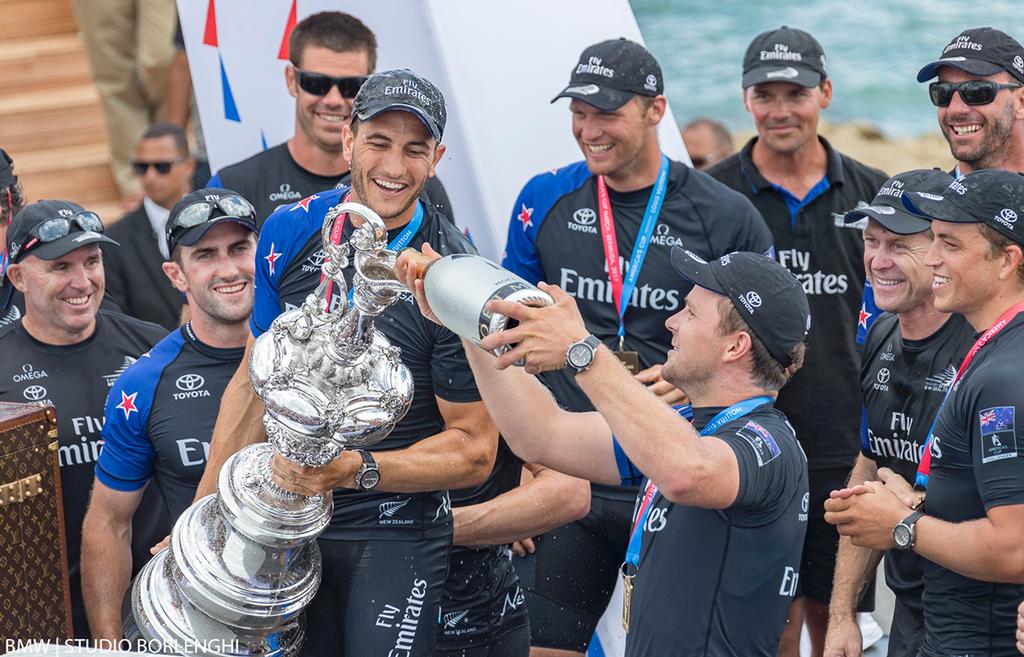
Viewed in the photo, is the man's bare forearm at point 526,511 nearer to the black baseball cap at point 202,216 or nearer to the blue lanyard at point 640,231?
the blue lanyard at point 640,231

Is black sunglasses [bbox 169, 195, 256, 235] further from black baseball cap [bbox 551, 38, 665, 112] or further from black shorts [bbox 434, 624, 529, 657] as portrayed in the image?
black shorts [bbox 434, 624, 529, 657]

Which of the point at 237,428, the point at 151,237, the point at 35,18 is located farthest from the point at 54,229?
the point at 35,18

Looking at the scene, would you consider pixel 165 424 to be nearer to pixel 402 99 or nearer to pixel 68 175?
pixel 402 99

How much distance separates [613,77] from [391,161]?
5.47 feet

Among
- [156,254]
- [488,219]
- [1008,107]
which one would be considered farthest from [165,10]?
[1008,107]

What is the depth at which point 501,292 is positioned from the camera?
2.87 m

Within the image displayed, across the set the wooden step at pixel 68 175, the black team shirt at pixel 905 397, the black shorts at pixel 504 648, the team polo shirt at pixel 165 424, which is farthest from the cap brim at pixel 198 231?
the wooden step at pixel 68 175

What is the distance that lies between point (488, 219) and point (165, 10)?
4160mm

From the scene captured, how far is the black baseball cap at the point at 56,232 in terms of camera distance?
4.89 metres

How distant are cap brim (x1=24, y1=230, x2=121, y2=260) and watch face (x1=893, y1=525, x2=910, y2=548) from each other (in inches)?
113

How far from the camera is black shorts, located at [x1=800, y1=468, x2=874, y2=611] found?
213 inches

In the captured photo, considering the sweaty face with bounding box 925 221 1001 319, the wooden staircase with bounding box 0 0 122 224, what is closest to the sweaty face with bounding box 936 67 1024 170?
the sweaty face with bounding box 925 221 1001 319

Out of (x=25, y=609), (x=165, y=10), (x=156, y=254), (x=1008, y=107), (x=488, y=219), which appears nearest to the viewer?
(x=25, y=609)

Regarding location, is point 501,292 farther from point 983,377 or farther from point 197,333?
point 197,333
